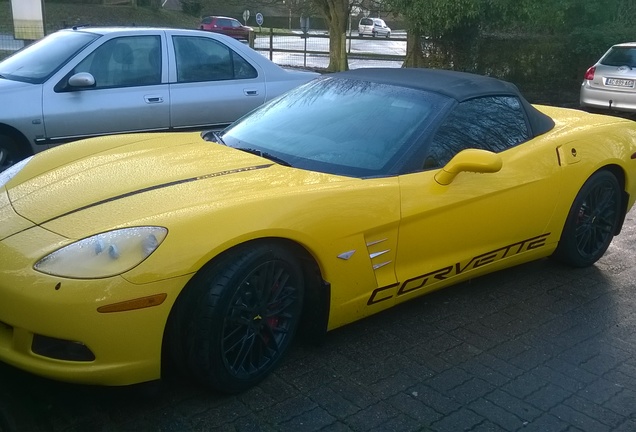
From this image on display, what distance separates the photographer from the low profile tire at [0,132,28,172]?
603 centimetres

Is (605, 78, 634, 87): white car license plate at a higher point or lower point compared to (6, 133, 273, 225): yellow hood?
lower

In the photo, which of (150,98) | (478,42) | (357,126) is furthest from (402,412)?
(478,42)

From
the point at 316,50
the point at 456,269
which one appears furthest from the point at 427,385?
the point at 316,50

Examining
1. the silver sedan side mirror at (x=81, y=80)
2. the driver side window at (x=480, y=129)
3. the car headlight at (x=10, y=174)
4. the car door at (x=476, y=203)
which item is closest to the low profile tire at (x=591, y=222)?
the car door at (x=476, y=203)

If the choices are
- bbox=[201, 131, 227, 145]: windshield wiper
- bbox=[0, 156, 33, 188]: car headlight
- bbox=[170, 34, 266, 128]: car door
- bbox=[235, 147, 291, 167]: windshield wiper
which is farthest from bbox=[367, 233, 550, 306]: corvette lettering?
bbox=[170, 34, 266, 128]: car door

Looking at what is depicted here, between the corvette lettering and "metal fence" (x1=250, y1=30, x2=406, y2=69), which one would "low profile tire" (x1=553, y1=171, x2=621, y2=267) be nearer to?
the corvette lettering

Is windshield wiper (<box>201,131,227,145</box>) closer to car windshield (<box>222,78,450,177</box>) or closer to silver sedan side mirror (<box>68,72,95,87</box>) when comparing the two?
car windshield (<box>222,78,450,177</box>)

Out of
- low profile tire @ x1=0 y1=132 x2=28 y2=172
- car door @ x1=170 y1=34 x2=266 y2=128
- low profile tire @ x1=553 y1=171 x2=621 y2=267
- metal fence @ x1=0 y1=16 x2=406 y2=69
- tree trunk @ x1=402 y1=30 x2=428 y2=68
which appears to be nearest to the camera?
low profile tire @ x1=553 y1=171 x2=621 y2=267

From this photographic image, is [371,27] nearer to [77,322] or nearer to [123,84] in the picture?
[123,84]

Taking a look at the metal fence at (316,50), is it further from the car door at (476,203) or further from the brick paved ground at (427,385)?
the brick paved ground at (427,385)

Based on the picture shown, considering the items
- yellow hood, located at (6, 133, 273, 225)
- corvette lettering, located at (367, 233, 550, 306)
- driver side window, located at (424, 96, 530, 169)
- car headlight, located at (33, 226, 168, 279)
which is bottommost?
corvette lettering, located at (367, 233, 550, 306)

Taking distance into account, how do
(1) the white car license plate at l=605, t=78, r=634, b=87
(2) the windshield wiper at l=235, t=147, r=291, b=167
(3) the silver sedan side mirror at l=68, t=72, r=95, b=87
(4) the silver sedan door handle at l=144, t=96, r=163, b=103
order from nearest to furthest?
(2) the windshield wiper at l=235, t=147, r=291, b=167 < (3) the silver sedan side mirror at l=68, t=72, r=95, b=87 < (4) the silver sedan door handle at l=144, t=96, r=163, b=103 < (1) the white car license plate at l=605, t=78, r=634, b=87

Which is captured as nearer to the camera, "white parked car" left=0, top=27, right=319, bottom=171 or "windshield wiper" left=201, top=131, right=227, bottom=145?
"windshield wiper" left=201, top=131, right=227, bottom=145

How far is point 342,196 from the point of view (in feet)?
11.0
